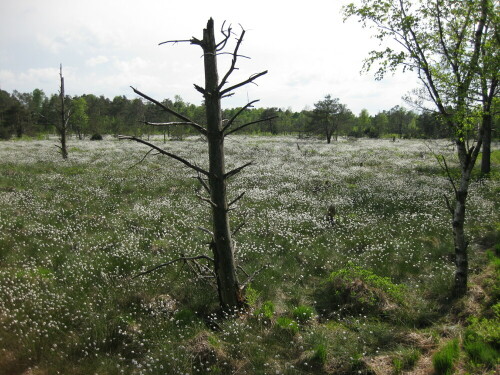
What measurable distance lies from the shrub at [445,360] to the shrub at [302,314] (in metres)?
2.34

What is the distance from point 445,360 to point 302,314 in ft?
8.61

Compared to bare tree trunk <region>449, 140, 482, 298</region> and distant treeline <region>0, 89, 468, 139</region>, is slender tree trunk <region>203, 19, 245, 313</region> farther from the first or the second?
distant treeline <region>0, 89, 468, 139</region>

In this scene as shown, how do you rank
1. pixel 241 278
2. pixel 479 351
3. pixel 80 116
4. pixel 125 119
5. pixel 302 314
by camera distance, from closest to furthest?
1. pixel 479 351
2. pixel 302 314
3. pixel 241 278
4. pixel 80 116
5. pixel 125 119

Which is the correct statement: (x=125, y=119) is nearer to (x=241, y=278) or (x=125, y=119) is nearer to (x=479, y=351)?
(x=241, y=278)

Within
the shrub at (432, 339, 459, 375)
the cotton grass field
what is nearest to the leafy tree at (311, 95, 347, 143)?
the cotton grass field

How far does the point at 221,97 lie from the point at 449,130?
625cm

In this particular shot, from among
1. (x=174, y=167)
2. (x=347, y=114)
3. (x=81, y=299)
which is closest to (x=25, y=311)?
(x=81, y=299)

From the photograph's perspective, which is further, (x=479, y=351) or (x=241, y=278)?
(x=241, y=278)

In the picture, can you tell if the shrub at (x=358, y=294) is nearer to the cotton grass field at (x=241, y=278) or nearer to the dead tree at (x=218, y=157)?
the cotton grass field at (x=241, y=278)

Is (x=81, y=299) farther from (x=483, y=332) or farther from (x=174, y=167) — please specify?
(x=174, y=167)

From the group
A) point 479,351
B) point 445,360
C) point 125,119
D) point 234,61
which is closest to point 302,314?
point 445,360

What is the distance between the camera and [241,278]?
8.13 meters

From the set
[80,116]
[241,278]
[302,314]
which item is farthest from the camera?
[80,116]

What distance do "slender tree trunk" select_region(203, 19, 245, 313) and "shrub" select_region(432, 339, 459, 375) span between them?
3.49m
